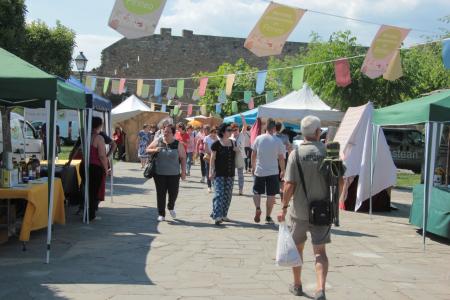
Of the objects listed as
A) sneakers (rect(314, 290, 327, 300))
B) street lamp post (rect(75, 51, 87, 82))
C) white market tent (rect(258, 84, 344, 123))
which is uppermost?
street lamp post (rect(75, 51, 87, 82))

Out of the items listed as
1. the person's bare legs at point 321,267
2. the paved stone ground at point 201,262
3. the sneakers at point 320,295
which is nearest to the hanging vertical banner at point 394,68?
the paved stone ground at point 201,262

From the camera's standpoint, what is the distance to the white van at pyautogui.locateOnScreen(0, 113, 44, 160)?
13.4 meters

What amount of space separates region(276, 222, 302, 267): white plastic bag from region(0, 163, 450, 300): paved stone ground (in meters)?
0.40

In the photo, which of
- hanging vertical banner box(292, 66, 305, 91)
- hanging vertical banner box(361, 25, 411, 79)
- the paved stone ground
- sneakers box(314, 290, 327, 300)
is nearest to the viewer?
sneakers box(314, 290, 327, 300)

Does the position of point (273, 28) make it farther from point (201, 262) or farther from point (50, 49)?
point (50, 49)

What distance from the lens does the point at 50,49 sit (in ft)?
54.1

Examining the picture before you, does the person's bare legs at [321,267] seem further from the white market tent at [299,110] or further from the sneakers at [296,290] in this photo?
the white market tent at [299,110]

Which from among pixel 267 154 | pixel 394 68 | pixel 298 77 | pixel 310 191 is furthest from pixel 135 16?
pixel 298 77

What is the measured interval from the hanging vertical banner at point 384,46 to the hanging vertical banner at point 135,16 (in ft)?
18.5

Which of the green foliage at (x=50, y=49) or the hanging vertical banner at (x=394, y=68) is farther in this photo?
the green foliage at (x=50, y=49)

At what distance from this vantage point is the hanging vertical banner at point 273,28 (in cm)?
1173

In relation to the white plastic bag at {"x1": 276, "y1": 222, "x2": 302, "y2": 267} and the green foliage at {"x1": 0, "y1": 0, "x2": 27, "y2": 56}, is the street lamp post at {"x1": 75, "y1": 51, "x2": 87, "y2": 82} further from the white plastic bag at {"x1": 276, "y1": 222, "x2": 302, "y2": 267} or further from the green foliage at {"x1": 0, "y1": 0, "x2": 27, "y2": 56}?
the white plastic bag at {"x1": 276, "y1": 222, "x2": 302, "y2": 267}

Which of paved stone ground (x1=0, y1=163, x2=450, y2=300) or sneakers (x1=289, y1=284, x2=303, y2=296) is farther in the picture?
paved stone ground (x1=0, y1=163, x2=450, y2=300)

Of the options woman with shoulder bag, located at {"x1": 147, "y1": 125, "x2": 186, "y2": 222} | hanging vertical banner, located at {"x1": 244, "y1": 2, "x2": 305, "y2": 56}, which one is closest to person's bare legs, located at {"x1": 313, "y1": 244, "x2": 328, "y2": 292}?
woman with shoulder bag, located at {"x1": 147, "y1": 125, "x2": 186, "y2": 222}
